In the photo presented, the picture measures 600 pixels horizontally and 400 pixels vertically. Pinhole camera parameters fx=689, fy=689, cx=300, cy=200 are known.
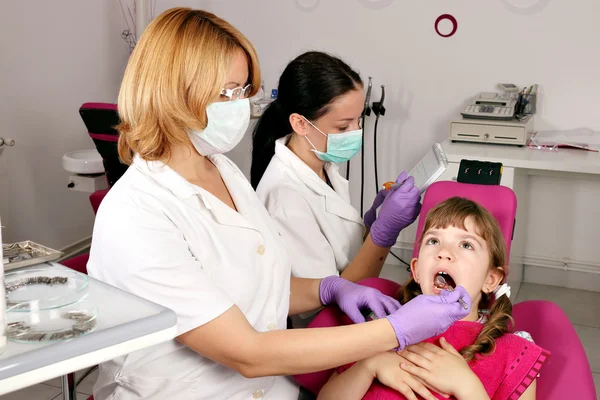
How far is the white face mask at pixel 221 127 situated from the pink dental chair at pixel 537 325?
1.57ft

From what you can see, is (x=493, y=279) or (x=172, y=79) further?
(x=493, y=279)

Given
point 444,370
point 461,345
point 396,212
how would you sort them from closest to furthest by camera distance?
point 444,370 < point 461,345 < point 396,212

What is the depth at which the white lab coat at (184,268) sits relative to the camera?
1173 millimetres

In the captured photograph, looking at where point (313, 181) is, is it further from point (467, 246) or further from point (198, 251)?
point (198, 251)

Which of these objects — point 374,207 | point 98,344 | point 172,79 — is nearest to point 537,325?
point 374,207

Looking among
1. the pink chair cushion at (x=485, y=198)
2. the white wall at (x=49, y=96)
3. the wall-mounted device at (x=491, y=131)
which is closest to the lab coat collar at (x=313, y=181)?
the pink chair cushion at (x=485, y=198)

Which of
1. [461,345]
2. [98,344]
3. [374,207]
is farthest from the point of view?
[374,207]

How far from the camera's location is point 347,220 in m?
1.99

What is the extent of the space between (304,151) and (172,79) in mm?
770

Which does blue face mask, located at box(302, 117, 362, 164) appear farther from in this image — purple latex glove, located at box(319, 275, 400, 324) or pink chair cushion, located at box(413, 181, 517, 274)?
purple latex glove, located at box(319, 275, 400, 324)

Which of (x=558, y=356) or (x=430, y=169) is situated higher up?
(x=430, y=169)

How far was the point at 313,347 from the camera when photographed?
122 centimetres

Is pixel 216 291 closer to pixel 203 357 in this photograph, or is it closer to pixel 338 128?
pixel 203 357

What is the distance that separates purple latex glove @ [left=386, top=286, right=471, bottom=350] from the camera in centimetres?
124
